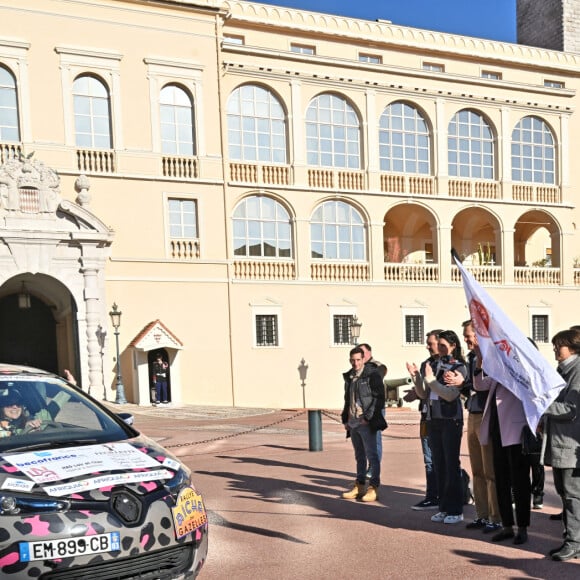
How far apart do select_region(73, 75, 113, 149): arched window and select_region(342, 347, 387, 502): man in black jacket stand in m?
17.2

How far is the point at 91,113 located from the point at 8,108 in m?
2.57

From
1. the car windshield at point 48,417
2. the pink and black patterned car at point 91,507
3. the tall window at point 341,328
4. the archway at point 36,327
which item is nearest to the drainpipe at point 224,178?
the tall window at point 341,328

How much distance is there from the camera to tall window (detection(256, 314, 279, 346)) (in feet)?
80.9

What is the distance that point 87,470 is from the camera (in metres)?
4.32

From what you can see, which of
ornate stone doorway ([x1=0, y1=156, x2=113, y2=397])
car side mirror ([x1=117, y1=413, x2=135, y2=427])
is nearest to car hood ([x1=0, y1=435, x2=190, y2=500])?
car side mirror ([x1=117, y1=413, x2=135, y2=427])

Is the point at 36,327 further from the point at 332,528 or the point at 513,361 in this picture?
the point at 513,361

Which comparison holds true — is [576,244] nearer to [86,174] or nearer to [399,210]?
[399,210]

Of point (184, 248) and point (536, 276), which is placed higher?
point (184, 248)

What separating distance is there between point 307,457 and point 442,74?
20.4 metres

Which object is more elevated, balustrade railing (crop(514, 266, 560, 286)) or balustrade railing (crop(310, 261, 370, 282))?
balustrade railing (crop(310, 261, 370, 282))

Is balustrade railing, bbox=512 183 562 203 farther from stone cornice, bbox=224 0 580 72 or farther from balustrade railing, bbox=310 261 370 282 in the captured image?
balustrade railing, bbox=310 261 370 282

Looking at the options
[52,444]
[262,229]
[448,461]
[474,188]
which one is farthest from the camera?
[474,188]

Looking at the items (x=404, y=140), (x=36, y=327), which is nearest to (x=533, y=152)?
(x=404, y=140)

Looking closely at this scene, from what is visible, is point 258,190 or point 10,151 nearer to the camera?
point 10,151
